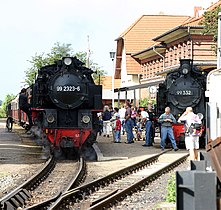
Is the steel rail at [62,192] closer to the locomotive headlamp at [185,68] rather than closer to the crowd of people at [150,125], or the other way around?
the crowd of people at [150,125]

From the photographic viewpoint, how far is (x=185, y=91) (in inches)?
923

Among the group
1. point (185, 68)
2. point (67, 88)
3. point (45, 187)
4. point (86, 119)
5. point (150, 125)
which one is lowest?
point (45, 187)

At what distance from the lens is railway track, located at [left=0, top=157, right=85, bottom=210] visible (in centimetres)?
968

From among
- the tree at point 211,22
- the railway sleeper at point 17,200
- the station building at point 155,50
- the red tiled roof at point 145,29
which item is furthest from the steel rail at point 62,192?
the red tiled roof at point 145,29

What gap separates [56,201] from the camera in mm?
9516

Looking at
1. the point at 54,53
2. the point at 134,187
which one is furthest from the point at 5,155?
the point at 54,53

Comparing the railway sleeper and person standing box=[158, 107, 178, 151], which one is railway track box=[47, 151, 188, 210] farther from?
person standing box=[158, 107, 178, 151]

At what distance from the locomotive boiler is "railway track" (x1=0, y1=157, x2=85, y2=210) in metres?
1.15

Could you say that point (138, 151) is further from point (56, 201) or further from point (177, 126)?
point (56, 201)

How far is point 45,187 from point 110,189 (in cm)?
146

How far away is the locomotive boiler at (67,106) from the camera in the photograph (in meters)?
18.5

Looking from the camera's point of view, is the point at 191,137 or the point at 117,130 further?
the point at 117,130

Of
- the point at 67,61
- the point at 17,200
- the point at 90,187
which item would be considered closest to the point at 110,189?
the point at 90,187

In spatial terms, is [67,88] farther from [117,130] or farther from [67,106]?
[117,130]
